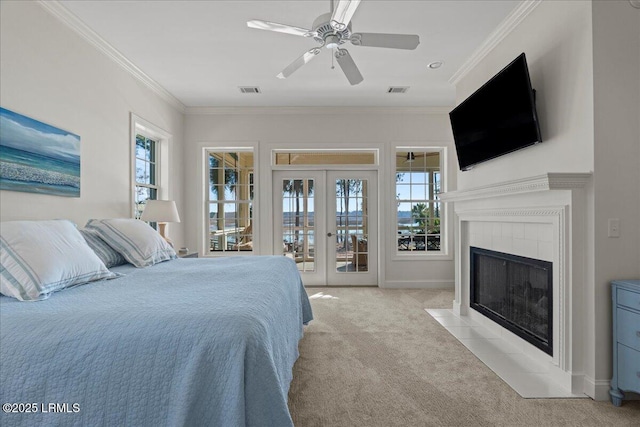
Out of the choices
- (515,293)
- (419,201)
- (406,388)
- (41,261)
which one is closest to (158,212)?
(41,261)

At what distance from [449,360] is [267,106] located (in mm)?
4049

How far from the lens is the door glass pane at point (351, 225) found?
17.4ft

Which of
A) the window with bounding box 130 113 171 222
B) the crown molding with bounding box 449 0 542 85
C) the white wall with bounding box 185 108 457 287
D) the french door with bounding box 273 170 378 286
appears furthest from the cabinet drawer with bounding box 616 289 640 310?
the window with bounding box 130 113 171 222

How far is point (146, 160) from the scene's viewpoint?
4332 mm

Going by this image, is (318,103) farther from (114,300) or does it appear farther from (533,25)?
(114,300)

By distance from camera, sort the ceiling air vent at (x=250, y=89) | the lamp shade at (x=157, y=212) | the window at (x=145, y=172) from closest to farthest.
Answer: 1. the lamp shade at (x=157, y=212)
2. the window at (x=145, y=172)
3. the ceiling air vent at (x=250, y=89)

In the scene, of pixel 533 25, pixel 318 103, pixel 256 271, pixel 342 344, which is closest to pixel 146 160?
pixel 318 103

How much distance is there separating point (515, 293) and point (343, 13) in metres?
2.51

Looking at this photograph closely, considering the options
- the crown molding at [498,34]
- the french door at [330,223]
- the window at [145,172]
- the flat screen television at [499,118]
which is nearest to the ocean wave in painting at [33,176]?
the window at [145,172]

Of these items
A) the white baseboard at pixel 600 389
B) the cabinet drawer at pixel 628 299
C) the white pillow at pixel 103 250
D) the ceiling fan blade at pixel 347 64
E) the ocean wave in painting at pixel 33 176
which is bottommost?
the white baseboard at pixel 600 389

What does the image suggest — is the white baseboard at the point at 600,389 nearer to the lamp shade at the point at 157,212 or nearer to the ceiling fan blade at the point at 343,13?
the ceiling fan blade at the point at 343,13

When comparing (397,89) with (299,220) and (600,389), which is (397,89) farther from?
(600,389)

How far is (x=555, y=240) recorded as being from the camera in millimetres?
2252

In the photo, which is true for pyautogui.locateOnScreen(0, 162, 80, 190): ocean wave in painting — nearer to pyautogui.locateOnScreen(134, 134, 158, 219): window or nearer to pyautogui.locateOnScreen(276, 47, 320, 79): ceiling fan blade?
pyautogui.locateOnScreen(134, 134, 158, 219): window
